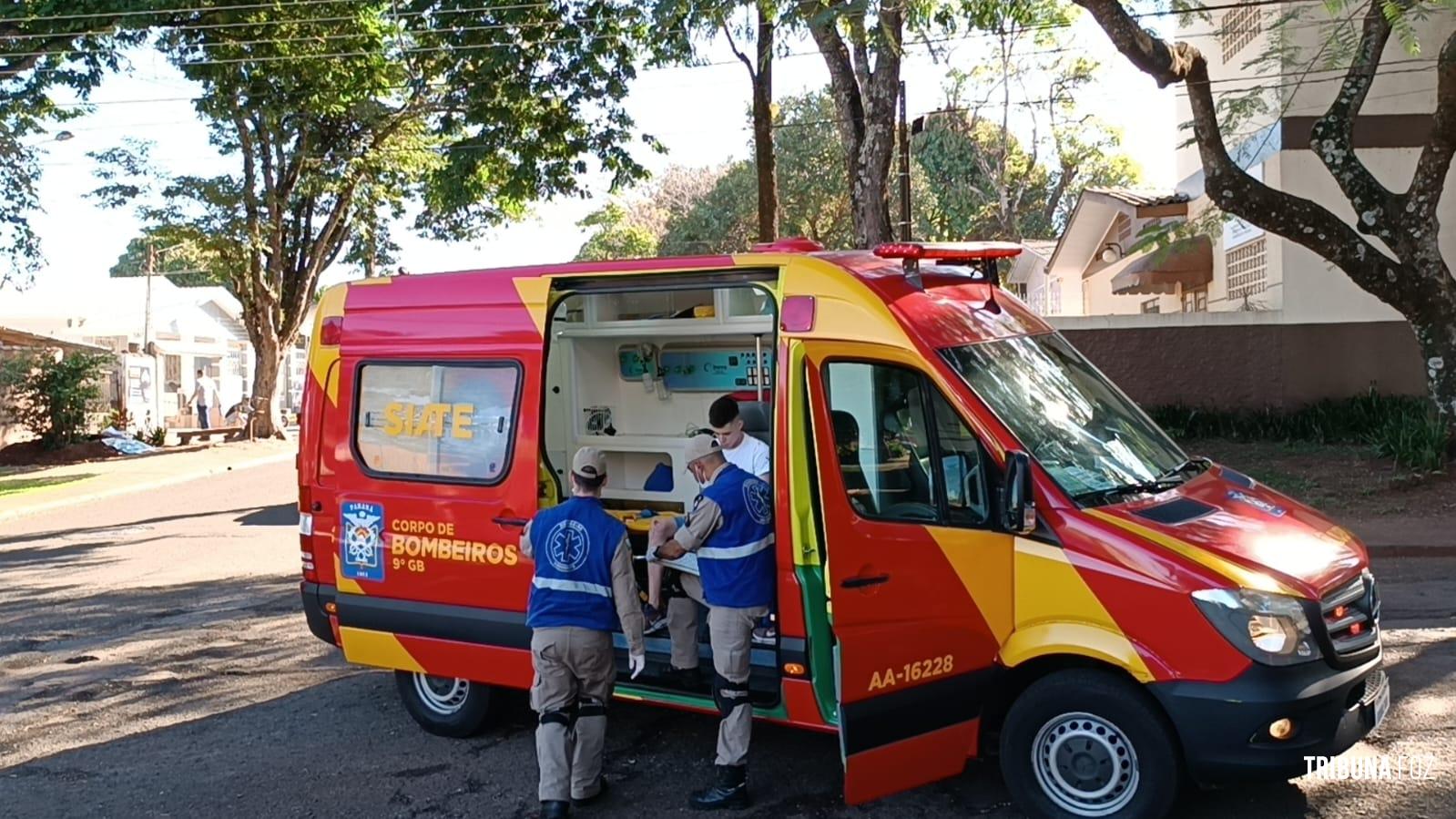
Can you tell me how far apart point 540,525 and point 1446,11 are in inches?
639

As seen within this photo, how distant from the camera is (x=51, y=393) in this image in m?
27.5

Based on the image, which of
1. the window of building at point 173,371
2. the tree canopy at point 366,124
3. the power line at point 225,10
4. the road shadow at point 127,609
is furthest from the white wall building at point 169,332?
the road shadow at point 127,609

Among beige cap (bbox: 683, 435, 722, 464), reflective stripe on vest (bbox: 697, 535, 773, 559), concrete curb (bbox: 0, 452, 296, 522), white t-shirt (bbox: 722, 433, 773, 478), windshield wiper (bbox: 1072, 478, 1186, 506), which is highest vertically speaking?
beige cap (bbox: 683, 435, 722, 464)

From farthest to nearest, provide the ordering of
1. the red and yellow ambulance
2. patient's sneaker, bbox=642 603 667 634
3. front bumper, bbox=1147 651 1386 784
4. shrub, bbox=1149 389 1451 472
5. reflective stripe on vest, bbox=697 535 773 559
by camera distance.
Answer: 1. shrub, bbox=1149 389 1451 472
2. patient's sneaker, bbox=642 603 667 634
3. reflective stripe on vest, bbox=697 535 773 559
4. the red and yellow ambulance
5. front bumper, bbox=1147 651 1386 784

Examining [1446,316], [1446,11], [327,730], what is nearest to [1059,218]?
[1446,11]

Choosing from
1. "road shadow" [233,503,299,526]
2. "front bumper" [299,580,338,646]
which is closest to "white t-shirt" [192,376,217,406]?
"road shadow" [233,503,299,526]

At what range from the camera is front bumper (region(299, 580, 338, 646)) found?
655 cm

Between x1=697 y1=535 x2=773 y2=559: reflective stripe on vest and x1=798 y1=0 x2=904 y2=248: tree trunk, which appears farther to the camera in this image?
x1=798 y1=0 x2=904 y2=248: tree trunk

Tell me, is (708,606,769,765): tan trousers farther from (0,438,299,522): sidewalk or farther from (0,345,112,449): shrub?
(0,345,112,449): shrub

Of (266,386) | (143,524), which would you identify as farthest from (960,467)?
(266,386)

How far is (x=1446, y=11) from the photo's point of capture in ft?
52.6

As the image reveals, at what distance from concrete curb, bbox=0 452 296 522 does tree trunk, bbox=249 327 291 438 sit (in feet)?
11.1

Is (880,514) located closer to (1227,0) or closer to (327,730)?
(327,730)

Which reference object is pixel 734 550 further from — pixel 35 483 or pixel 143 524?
pixel 35 483
